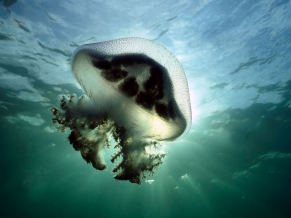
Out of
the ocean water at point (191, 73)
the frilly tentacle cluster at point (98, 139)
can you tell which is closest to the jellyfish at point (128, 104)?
the frilly tentacle cluster at point (98, 139)

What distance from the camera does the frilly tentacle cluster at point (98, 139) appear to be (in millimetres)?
2363

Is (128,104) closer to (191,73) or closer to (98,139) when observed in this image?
(98,139)

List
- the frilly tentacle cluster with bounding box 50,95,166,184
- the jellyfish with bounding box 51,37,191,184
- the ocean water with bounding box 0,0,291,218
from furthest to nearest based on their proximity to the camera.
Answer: the ocean water with bounding box 0,0,291,218
the frilly tentacle cluster with bounding box 50,95,166,184
the jellyfish with bounding box 51,37,191,184

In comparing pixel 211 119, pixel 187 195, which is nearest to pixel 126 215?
pixel 187 195

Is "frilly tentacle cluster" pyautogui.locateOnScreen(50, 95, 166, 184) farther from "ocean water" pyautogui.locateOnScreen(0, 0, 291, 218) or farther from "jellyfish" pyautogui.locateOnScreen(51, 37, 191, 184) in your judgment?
"ocean water" pyautogui.locateOnScreen(0, 0, 291, 218)

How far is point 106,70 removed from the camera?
1.99 metres

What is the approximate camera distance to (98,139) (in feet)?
8.25

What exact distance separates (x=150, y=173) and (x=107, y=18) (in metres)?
7.41

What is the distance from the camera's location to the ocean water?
25.7 ft

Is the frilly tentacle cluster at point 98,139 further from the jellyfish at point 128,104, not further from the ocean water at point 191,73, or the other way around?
the ocean water at point 191,73

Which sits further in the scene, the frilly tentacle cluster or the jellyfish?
the frilly tentacle cluster

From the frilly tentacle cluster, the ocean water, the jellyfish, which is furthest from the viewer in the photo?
the ocean water

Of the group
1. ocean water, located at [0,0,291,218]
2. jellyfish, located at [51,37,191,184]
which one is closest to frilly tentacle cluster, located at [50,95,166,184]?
jellyfish, located at [51,37,191,184]

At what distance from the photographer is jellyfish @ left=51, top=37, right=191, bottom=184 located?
6.09 ft
